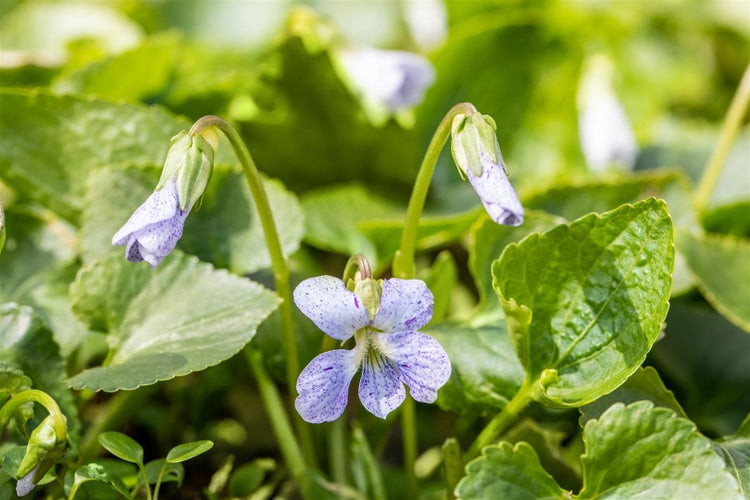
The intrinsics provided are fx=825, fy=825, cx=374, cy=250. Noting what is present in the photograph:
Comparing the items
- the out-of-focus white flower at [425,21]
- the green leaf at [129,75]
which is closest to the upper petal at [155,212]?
the green leaf at [129,75]

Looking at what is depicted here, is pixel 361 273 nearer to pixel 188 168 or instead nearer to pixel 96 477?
pixel 188 168

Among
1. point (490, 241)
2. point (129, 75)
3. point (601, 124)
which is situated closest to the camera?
point (490, 241)

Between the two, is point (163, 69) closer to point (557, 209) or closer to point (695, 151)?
point (557, 209)

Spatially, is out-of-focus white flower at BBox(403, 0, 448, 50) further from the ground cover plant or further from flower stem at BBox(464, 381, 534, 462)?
flower stem at BBox(464, 381, 534, 462)

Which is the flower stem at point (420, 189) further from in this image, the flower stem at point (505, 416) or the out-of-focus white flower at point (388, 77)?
the out-of-focus white flower at point (388, 77)

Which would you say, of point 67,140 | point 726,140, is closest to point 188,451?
point 67,140

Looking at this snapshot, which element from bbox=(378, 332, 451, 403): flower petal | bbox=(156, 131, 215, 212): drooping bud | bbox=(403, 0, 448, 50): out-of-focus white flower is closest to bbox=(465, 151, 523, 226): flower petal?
bbox=(378, 332, 451, 403): flower petal
